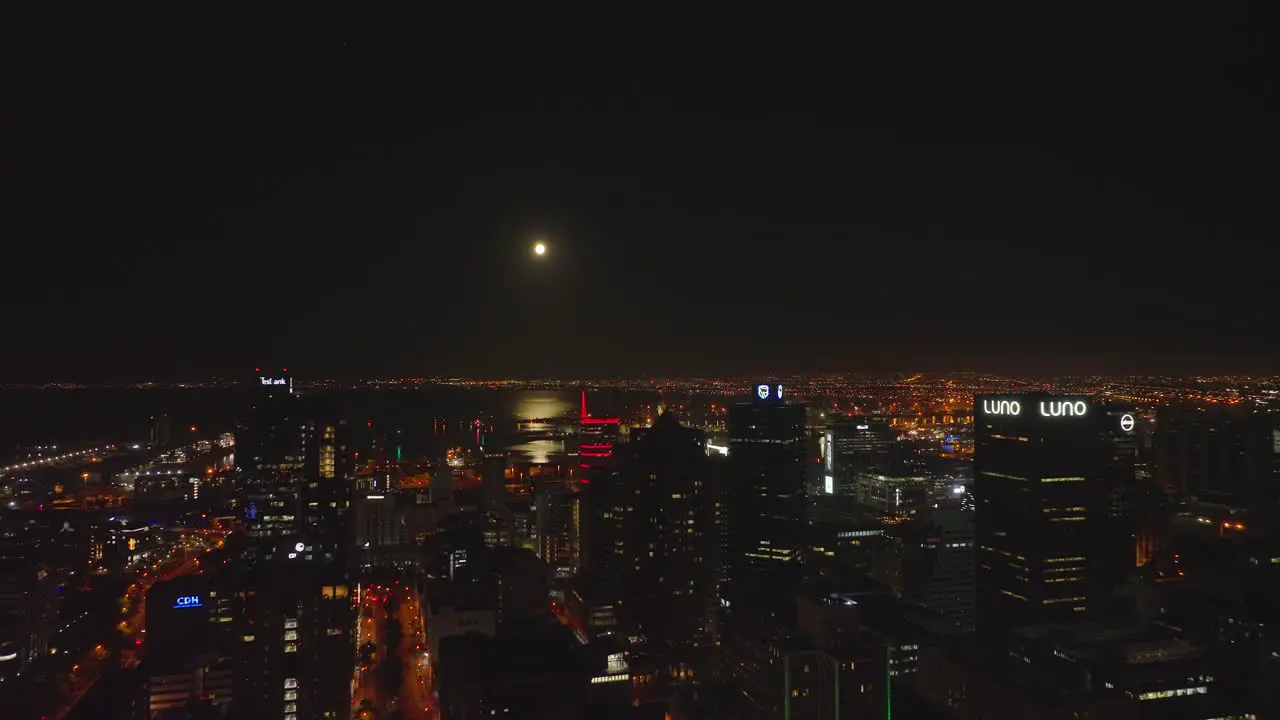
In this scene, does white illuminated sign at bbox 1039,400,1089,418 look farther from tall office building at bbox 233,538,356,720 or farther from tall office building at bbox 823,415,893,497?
tall office building at bbox 823,415,893,497

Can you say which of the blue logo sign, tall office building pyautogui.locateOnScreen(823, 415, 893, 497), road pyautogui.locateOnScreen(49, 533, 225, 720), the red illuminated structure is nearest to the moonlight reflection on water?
the red illuminated structure

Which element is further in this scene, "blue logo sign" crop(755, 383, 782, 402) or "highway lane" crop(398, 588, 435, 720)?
"blue logo sign" crop(755, 383, 782, 402)

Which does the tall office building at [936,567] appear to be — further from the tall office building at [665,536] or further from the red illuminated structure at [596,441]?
the red illuminated structure at [596,441]

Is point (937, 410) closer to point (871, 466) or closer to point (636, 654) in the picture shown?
point (871, 466)

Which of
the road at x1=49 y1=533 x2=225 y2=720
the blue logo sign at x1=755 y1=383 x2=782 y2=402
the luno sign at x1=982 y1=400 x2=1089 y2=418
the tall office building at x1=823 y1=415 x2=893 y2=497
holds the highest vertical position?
the blue logo sign at x1=755 y1=383 x2=782 y2=402

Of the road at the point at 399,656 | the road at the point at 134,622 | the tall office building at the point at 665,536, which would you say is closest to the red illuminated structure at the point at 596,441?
the tall office building at the point at 665,536

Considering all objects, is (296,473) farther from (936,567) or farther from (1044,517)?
(1044,517)

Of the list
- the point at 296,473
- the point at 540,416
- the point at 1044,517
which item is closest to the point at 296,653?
the point at 296,473
